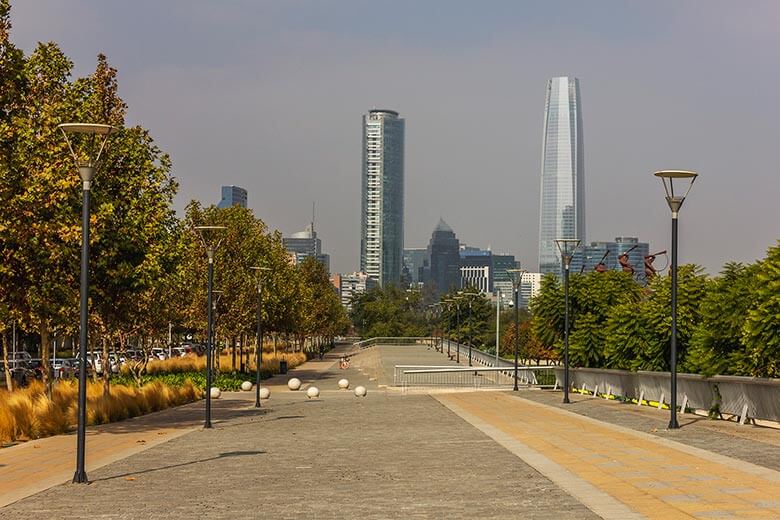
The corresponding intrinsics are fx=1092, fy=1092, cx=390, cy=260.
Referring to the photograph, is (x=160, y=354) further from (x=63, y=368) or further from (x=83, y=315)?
(x=83, y=315)

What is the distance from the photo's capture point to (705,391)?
2792cm

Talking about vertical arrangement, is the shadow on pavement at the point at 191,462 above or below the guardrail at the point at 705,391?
below

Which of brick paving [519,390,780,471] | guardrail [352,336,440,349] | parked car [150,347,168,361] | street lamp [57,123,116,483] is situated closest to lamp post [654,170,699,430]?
brick paving [519,390,780,471]

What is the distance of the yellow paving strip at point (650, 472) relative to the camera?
1273 centimetres

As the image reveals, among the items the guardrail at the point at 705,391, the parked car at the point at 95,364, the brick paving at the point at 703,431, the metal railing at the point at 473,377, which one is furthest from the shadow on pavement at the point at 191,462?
the metal railing at the point at 473,377

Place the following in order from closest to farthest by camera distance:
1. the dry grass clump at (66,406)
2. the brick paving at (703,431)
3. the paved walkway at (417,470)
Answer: the paved walkway at (417,470) → the brick paving at (703,431) → the dry grass clump at (66,406)

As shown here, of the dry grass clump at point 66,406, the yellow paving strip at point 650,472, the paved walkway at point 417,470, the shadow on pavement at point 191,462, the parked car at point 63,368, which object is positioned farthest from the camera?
the parked car at point 63,368

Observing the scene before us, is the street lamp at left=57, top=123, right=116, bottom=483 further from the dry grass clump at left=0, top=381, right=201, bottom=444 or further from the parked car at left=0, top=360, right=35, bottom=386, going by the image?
the parked car at left=0, top=360, right=35, bottom=386

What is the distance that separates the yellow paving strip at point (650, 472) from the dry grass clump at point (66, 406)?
34.4 ft

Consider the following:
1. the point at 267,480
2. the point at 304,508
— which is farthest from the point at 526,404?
the point at 304,508

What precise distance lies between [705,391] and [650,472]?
487 inches

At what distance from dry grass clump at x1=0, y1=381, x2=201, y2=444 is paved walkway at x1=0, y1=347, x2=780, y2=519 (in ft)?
3.34

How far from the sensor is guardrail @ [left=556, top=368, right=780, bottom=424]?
23.7 metres

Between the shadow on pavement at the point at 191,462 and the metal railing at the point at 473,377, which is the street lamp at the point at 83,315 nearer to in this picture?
the shadow on pavement at the point at 191,462
